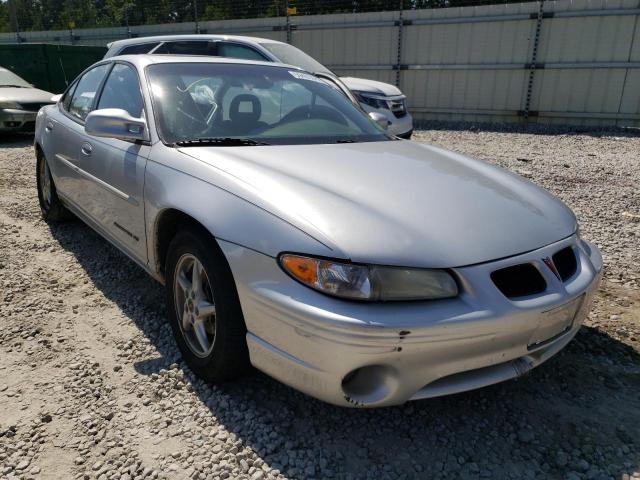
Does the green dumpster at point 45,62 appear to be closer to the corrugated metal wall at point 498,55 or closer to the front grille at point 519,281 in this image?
the corrugated metal wall at point 498,55

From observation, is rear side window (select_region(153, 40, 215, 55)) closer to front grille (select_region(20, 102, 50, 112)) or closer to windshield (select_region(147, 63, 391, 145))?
front grille (select_region(20, 102, 50, 112))

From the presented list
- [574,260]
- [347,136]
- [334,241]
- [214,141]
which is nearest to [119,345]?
[214,141]

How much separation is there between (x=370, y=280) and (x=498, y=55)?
11667 millimetres

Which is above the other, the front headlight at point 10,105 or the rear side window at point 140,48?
the rear side window at point 140,48

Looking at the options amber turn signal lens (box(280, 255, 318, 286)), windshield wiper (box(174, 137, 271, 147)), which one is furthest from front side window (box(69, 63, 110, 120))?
amber turn signal lens (box(280, 255, 318, 286))

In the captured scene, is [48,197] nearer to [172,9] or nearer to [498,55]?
[498,55]

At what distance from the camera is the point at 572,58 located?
11086mm

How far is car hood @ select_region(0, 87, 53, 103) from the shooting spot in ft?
29.2

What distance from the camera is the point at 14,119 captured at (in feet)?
29.0

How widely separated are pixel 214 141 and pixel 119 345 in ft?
3.92

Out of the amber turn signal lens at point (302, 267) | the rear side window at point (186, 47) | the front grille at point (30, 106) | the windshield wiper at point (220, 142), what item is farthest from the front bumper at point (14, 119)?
the amber turn signal lens at point (302, 267)

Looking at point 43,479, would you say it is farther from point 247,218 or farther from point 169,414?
point 247,218

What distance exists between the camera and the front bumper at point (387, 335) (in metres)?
1.69

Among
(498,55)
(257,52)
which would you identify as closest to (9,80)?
(257,52)
